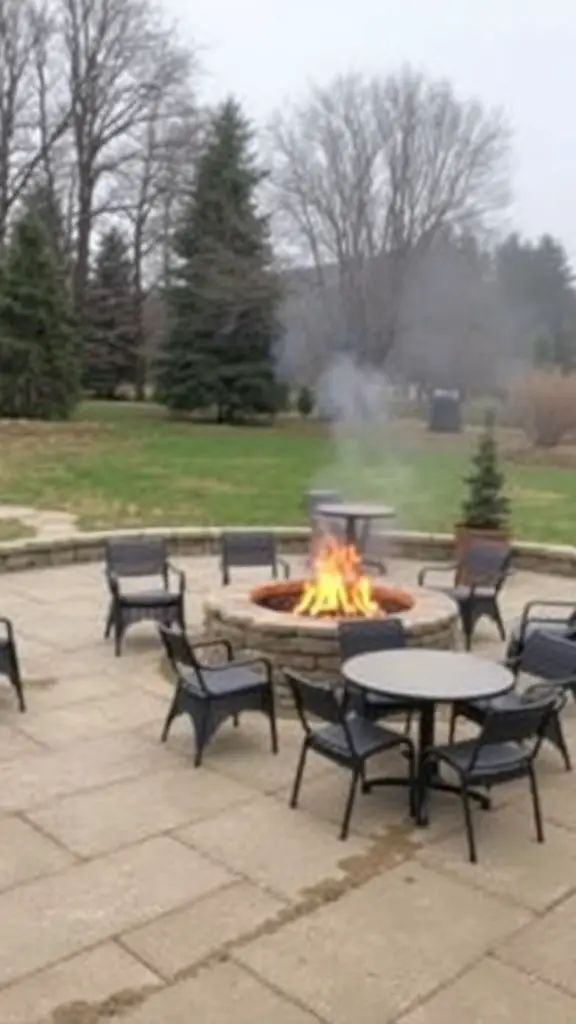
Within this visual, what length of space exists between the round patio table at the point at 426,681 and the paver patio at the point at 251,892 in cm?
24

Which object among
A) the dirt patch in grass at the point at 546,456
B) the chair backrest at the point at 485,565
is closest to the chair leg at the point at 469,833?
the chair backrest at the point at 485,565

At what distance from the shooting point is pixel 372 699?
4.95 meters

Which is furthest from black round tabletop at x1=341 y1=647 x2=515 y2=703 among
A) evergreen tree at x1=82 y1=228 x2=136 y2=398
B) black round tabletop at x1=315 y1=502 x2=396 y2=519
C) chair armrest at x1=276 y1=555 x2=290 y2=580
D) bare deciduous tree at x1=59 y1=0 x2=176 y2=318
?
evergreen tree at x1=82 y1=228 x2=136 y2=398

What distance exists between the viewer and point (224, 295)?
2661 centimetres

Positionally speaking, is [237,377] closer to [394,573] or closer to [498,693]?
[394,573]

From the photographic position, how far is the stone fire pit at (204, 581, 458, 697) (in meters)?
6.15

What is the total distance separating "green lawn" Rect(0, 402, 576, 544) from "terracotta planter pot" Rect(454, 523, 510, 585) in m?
2.22

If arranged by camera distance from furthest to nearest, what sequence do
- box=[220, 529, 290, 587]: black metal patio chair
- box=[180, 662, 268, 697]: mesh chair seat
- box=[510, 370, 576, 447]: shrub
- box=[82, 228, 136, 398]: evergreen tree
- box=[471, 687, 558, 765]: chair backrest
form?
box=[82, 228, 136, 398]: evergreen tree < box=[510, 370, 576, 447]: shrub < box=[220, 529, 290, 587]: black metal patio chair < box=[180, 662, 268, 697]: mesh chair seat < box=[471, 687, 558, 765]: chair backrest

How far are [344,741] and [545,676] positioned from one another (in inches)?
65.5

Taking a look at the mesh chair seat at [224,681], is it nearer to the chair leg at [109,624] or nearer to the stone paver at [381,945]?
the stone paver at [381,945]

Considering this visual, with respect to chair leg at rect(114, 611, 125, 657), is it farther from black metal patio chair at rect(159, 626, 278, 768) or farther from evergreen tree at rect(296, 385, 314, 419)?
evergreen tree at rect(296, 385, 314, 419)

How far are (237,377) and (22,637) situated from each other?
20.3 meters

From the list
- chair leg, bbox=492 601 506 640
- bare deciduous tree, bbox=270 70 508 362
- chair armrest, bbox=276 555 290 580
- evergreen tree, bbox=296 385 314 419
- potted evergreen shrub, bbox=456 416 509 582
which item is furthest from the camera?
evergreen tree, bbox=296 385 314 419

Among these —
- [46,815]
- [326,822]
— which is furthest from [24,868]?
[326,822]
